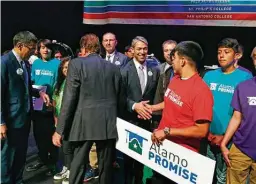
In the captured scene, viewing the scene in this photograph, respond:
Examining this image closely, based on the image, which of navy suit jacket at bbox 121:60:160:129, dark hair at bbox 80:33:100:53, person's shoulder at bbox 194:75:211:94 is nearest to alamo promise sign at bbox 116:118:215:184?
person's shoulder at bbox 194:75:211:94

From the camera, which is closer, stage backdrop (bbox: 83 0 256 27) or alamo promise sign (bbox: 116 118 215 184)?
alamo promise sign (bbox: 116 118 215 184)

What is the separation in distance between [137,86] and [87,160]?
0.92 m

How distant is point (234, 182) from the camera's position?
2961mm

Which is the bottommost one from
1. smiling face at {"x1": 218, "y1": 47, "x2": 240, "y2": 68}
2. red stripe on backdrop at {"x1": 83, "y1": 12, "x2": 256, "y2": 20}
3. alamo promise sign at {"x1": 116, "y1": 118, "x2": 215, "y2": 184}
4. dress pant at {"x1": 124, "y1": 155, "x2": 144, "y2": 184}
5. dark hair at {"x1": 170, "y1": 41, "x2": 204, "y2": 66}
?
dress pant at {"x1": 124, "y1": 155, "x2": 144, "y2": 184}

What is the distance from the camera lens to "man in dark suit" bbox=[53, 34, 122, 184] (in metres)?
3.10

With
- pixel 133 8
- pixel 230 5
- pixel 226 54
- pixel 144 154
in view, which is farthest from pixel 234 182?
pixel 133 8

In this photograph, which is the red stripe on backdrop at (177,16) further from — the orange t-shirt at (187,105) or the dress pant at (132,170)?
the orange t-shirt at (187,105)

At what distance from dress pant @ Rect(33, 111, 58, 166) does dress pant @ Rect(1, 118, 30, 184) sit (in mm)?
555

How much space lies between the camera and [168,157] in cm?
268

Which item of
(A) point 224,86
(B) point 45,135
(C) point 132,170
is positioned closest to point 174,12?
(A) point 224,86

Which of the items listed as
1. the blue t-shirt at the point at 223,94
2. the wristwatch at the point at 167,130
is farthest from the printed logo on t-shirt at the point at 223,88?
the wristwatch at the point at 167,130

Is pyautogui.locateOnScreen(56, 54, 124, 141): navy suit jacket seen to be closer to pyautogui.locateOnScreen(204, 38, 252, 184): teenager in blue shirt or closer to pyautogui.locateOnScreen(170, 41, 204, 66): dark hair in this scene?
pyautogui.locateOnScreen(170, 41, 204, 66): dark hair

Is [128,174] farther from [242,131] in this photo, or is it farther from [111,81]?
[242,131]

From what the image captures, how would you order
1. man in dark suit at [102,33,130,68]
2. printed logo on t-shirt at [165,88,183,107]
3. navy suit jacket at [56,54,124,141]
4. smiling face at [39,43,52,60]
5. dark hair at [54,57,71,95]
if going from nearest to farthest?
printed logo on t-shirt at [165,88,183,107] → navy suit jacket at [56,54,124,141] → dark hair at [54,57,71,95] → smiling face at [39,43,52,60] → man in dark suit at [102,33,130,68]
